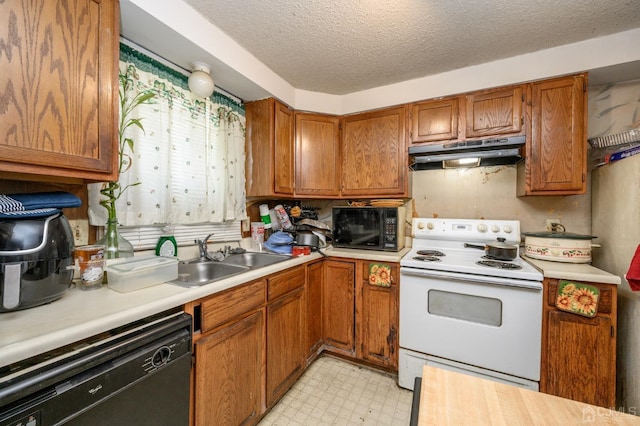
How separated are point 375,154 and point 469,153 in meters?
0.74

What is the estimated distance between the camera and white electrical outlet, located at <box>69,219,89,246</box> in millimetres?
1250

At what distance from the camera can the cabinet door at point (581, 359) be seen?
1.36 meters

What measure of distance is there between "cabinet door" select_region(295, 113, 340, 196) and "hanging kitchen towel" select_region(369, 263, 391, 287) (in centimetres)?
82

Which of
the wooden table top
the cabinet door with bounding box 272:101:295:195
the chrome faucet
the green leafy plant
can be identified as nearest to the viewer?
the wooden table top

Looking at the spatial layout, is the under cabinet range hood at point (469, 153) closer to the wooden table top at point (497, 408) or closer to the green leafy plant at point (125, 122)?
the wooden table top at point (497, 408)

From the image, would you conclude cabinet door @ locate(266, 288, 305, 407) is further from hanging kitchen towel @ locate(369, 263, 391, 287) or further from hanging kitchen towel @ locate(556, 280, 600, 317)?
hanging kitchen towel @ locate(556, 280, 600, 317)

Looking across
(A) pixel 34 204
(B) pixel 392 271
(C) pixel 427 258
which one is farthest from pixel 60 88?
(C) pixel 427 258

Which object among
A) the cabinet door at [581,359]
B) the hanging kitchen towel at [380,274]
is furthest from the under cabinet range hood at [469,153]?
the cabinet door at [581,359]

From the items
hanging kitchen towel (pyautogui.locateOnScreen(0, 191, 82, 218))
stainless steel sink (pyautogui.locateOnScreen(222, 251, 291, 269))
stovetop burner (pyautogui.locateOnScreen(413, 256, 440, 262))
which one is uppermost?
hanging kitchen towel (pyautogui.locateOnScreen(0, 191, 82, 218))

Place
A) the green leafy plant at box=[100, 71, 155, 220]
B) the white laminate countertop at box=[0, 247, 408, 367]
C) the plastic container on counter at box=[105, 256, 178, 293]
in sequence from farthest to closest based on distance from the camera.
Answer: the green leafy plant at box=[100, 71, 155, 220], the plastic container on counter at box=[105, 256, 178, 293], the white laminate countertop at box=[0, 247, 408, 367]

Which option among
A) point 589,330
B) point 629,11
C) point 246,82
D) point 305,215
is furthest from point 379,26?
point 589,330

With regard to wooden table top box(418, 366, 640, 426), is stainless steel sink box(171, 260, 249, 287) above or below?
above

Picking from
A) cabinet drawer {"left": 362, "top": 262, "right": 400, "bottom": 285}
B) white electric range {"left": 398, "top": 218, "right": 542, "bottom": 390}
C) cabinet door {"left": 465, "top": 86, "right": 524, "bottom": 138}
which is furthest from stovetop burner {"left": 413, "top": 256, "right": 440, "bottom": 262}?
cabinet door {"left": 465, "top": 86, "right": 524, "bottom": 138}

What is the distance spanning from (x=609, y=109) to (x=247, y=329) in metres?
2.88
